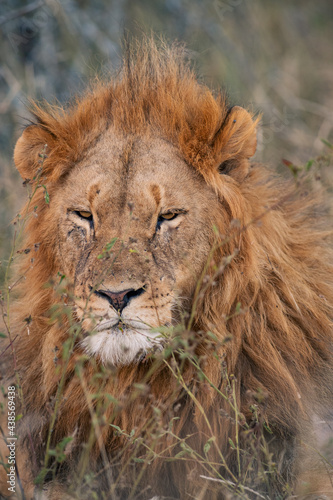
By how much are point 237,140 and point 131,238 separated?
885 mm

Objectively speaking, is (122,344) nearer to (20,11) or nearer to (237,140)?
(237,140)

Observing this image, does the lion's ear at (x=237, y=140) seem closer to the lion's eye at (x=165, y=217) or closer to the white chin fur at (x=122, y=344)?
the lion's eye at (x=165, y=217)

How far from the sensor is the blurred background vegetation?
22.5 feet

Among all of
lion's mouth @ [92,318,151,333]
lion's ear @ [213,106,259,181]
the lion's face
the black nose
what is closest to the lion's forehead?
the lion's face

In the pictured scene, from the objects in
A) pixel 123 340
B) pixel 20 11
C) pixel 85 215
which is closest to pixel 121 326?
pixel 123 340

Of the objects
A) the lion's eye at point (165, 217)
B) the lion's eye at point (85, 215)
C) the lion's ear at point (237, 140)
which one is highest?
the lion's ear at point (237, 140)

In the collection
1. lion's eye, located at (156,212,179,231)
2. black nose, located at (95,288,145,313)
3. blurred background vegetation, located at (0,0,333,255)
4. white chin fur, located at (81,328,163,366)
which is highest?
blurred background vegetation, located at (0,0,333,255)

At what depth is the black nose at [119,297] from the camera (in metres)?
2.80

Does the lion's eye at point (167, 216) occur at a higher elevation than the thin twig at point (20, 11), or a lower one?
lower

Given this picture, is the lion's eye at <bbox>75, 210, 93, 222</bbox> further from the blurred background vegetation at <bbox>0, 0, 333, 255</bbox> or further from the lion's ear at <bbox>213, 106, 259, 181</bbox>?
the blurred background vegetation at <bbox>0, 0, 333, 255</bbox>

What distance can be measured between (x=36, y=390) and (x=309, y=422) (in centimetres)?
155

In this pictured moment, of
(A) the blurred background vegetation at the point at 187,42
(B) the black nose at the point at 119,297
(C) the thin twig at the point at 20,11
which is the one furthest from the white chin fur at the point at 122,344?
(C) the thin twig at the point at 20,11

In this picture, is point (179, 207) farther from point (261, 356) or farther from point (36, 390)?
point (36, 390)

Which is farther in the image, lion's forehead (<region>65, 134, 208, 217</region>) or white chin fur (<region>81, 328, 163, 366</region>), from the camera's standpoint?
lion's forehead (<region>65, 134, 208, 217</region>)
